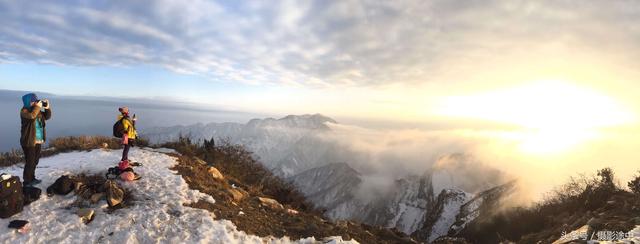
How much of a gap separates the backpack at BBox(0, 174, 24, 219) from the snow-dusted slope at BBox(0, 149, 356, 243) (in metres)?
0.20

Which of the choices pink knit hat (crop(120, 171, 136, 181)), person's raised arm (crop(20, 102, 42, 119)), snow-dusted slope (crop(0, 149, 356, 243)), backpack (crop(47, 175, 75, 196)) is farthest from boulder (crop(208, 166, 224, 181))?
person's raised arm (crop(20, 102, 42, 119))

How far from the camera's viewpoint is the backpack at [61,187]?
1220 cm

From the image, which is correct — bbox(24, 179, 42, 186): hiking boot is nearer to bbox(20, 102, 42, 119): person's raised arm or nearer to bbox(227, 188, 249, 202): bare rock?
bbox(20, 102, 42, 119): person's raised arm

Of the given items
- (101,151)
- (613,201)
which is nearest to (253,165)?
(101,151)

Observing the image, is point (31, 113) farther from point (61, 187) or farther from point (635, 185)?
point (635, 185)

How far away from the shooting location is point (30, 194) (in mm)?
11602

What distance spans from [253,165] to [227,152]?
1947 millimetres

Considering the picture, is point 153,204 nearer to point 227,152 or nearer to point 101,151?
point 101,151

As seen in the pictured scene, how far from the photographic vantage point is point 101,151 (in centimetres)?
1812

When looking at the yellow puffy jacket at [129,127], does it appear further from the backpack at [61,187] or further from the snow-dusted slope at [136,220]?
the backpack at [61,187]

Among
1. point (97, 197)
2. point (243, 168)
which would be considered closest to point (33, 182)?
point (97, 197)

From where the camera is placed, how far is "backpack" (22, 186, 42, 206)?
37.4 ft

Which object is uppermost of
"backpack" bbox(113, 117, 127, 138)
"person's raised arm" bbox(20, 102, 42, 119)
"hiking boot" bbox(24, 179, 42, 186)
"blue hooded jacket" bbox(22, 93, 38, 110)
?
"blue hooded jacket" bbox(22, 93, 38, 110)

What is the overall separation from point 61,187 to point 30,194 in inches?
32.8
